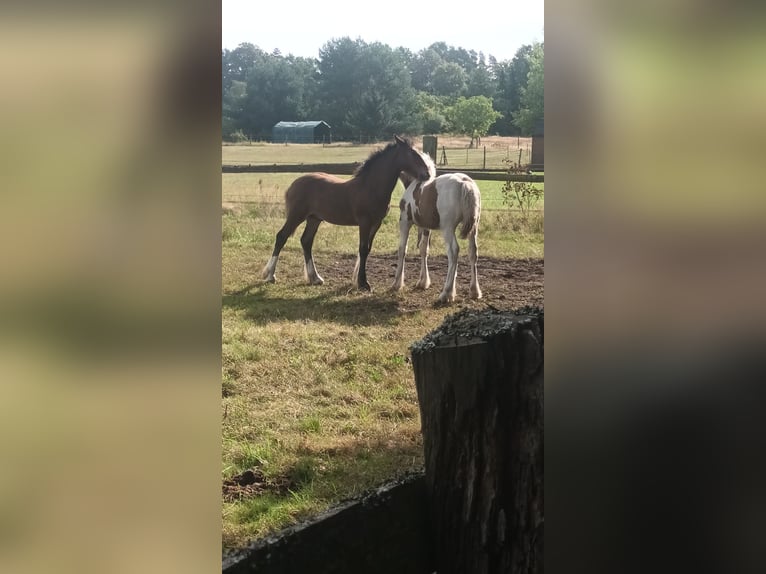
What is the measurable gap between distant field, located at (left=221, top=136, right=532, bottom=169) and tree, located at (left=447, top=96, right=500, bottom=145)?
0.03 meters

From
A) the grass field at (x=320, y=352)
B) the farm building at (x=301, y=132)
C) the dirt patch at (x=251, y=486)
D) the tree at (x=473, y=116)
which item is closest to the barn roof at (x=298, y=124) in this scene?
the farm building at (x=301, y=132)

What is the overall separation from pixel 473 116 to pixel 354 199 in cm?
47

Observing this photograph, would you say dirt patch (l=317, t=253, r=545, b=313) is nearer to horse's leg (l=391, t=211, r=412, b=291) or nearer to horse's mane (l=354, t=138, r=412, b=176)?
horse's leg (l=391, t=211, r=412, b=291)

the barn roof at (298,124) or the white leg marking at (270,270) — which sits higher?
the barn roof at (298,124)

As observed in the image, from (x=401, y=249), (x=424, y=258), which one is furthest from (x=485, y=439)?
(x=401, y=249)

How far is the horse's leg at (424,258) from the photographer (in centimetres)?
228

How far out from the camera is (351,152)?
2143 mm

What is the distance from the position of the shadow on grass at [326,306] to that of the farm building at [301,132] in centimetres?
45

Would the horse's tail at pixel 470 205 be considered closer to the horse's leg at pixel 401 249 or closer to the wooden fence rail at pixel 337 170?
the wooden fence rail at pixel 337 170

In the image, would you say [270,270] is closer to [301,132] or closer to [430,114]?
[301,132]

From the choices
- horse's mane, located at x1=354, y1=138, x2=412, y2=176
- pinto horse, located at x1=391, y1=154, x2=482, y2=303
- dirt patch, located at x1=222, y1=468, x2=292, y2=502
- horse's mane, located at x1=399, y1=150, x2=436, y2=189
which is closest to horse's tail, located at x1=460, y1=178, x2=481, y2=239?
pinto horse, located at x1=391, y1=154, x2=482, y2=303
